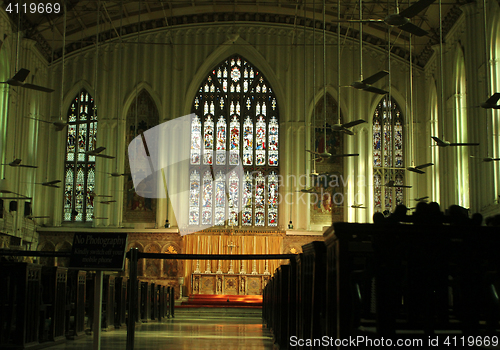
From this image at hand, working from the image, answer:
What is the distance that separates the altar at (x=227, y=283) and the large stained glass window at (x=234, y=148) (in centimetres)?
262

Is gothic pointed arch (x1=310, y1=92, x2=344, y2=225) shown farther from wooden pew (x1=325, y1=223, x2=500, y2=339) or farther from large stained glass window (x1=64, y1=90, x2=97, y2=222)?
wooden pew (x1=325, y1=223, x2=500, y2=339)

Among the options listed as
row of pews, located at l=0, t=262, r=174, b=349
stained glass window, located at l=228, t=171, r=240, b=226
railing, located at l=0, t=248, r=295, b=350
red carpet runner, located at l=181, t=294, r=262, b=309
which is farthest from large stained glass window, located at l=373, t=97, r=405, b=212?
railing, located at l=0, t=248, r=295, b=350

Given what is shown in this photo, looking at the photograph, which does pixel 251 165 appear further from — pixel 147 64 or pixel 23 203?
pixel 23 203

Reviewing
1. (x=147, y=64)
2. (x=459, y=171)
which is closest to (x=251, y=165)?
(x=147, y=64)

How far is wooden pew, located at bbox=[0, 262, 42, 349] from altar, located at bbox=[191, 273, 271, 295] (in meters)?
15.2

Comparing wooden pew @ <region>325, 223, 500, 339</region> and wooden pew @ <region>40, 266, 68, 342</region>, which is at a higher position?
wooden pew @ <region>325, 223, 500, 339</region>

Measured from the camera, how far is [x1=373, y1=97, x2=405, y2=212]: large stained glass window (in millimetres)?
24219

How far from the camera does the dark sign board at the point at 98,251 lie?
5805 millimetres

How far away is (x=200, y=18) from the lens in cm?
2498

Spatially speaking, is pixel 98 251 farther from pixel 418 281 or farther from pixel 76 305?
pixel 418 281

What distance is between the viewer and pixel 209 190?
24.4 m

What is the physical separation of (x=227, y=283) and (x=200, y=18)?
11342mm

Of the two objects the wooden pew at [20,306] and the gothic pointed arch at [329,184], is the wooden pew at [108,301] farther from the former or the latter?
the gothic pointed arch at [329,184]

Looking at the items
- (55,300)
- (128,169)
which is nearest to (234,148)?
(128,169)
